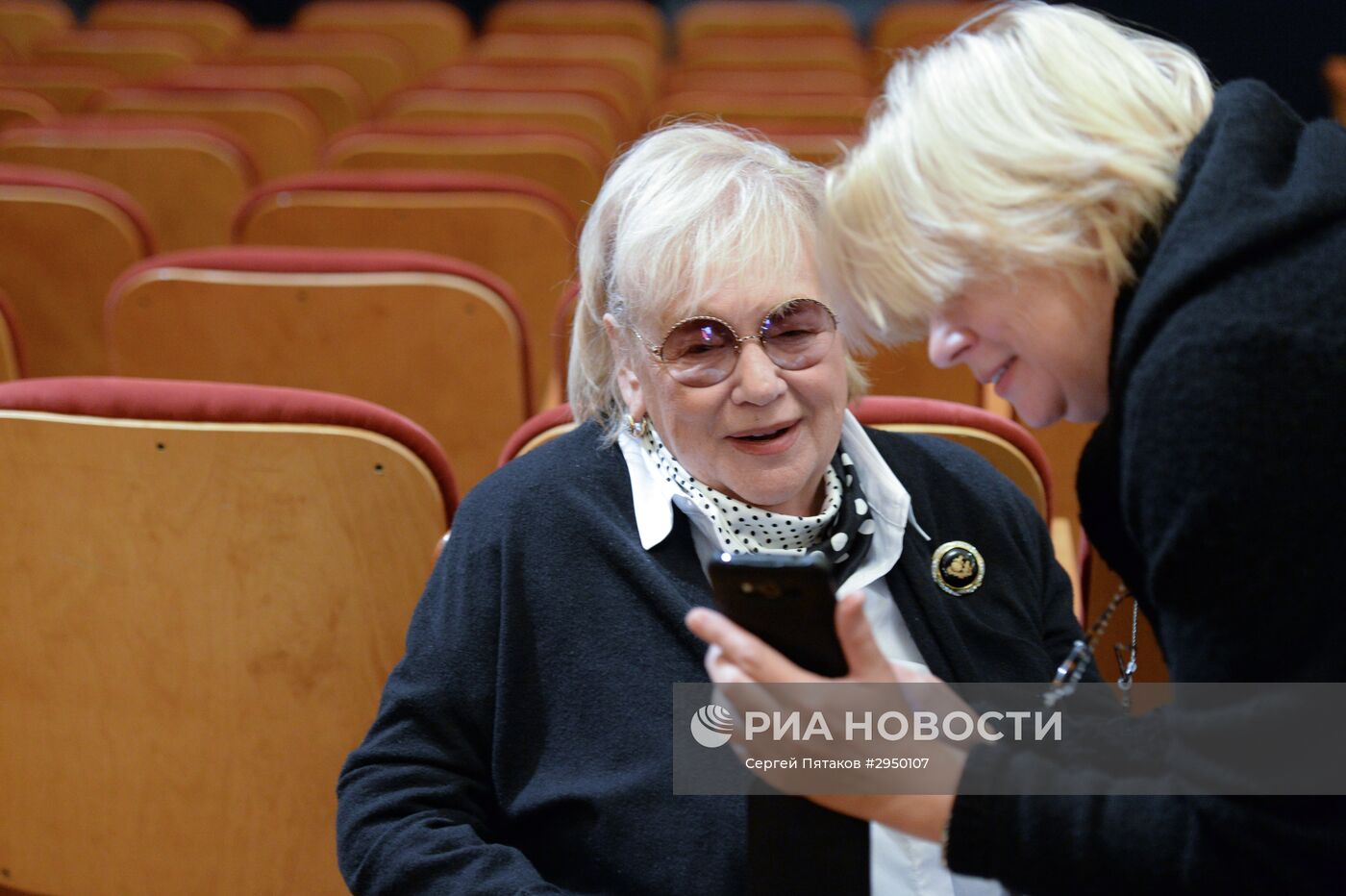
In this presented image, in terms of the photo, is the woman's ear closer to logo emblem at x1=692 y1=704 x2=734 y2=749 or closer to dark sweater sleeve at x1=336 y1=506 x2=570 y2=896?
dark sweater sleeve at x1=336 y1=506 x2=570 y2=896

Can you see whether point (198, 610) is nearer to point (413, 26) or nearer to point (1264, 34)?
point (413, 26)

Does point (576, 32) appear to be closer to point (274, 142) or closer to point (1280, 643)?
point (274, 142)

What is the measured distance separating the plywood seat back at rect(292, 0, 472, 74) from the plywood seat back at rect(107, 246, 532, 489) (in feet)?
14.5

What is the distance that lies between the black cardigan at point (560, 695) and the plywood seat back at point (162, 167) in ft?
6.28

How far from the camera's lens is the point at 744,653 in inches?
37.9

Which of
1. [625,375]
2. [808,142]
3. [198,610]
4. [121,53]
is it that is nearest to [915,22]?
[121,53]

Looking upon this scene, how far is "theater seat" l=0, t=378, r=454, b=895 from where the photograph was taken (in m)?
1.37

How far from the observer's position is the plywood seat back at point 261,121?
3.62 m

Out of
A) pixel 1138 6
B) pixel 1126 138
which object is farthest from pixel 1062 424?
pixel 1138 6

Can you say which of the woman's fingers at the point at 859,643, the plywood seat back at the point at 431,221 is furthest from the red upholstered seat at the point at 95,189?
the woman's fingers at the point at 859,643

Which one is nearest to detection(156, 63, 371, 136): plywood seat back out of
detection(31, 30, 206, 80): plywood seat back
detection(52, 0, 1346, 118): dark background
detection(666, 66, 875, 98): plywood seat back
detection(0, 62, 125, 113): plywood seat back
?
detection(0, 62, 125, 113): plywood seat back

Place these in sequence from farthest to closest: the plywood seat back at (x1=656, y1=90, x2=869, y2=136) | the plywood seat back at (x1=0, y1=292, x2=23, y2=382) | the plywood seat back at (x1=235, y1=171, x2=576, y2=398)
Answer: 1. the plywood seat back at (x1=656, y1=90, x2=869, y2=136)
2. the plywood seat back at (x1=235, y1=171, x2=576, y2=398)
3. the plywood seat back at (x1=0, y1=292, x2=23, y2=382)

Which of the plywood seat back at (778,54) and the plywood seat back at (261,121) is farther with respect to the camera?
the plywood seat back at (778,54)

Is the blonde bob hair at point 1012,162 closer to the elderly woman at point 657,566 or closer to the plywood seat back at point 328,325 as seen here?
the elderly woman at point 657,566
